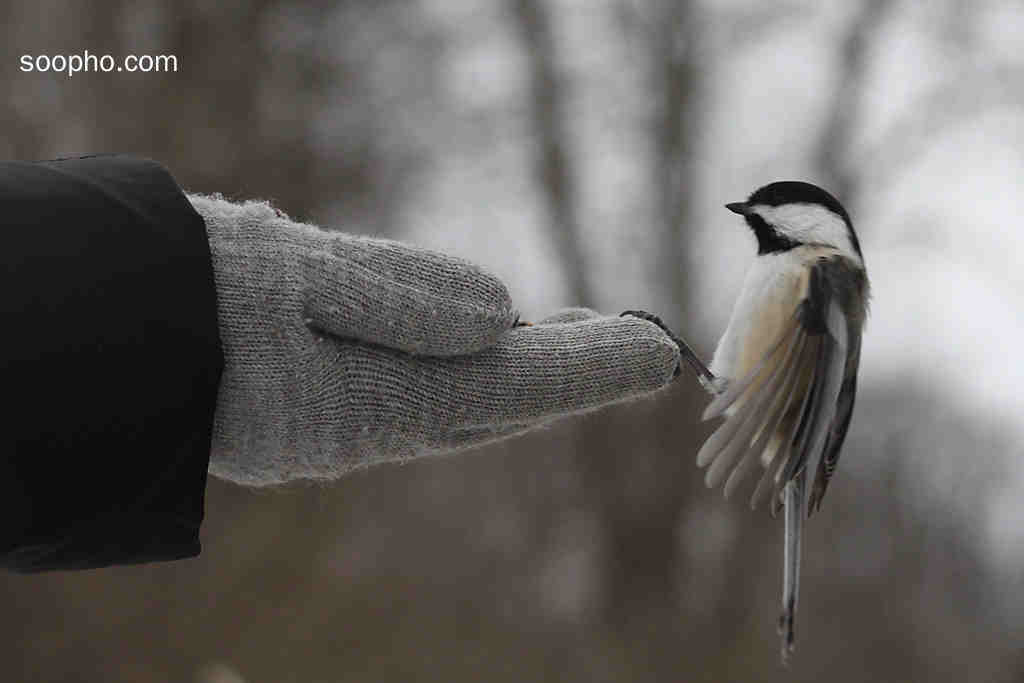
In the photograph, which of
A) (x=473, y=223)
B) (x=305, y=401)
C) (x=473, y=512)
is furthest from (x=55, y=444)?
(x=473, y=512)

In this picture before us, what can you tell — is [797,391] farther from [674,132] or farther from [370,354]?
[674,132]

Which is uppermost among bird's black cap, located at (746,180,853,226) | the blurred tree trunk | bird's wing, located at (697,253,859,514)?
bird's black cap, located at (746,180,853,226)

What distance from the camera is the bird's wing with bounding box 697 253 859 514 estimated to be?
1.46m

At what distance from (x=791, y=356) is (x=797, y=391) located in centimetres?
5

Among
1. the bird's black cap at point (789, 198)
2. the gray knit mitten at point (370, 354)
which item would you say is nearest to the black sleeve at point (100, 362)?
the gray knit mitten at point (370, 354)

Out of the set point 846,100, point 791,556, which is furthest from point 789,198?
point 846,100

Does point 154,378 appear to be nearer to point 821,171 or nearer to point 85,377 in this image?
point 85,377

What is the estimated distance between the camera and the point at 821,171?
436 centimetres

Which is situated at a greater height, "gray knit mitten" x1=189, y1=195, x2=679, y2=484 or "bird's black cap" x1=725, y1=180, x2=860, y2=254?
"bird's black cap" x1=725, y1=180, x2=860, y2=254

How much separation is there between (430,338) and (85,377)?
47cm

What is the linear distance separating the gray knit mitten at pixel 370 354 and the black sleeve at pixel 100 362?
89 mm

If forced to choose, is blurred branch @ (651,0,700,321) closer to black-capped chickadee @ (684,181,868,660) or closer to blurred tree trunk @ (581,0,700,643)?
blurred tree trunk @ (581,0,700,643)

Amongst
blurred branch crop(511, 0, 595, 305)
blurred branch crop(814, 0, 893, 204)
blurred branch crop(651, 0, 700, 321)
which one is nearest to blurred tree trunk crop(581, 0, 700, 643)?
blurred branch crop(651, 0, 700, 321)

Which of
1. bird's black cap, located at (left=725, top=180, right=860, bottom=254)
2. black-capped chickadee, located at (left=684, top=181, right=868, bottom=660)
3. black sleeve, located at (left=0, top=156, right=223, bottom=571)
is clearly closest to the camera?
black sleeve, located at (left=0, top=156, right=223, bottom=571)
